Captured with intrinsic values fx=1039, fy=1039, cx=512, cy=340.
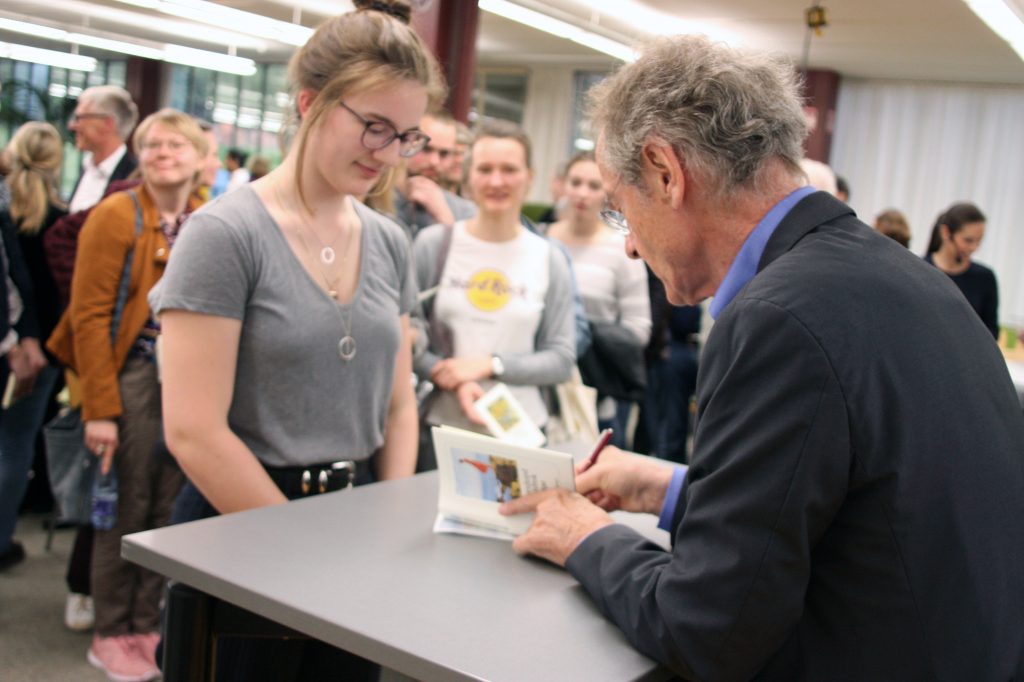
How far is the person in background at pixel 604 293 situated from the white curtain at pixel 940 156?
8483mm

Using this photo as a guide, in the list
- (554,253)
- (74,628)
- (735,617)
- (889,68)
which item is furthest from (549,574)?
(889,68)

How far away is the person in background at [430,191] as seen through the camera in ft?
11.5

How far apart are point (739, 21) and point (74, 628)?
26.6 feet

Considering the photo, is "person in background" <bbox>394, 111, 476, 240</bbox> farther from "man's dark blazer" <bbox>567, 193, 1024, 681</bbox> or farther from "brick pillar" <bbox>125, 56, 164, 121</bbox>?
"man's dark blazer" <bbox>567, 193, 1024, 681</bbox>

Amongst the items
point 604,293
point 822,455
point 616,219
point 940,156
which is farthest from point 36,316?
point 940,156

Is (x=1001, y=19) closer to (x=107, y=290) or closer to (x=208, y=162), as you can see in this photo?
(x=208, y=162)

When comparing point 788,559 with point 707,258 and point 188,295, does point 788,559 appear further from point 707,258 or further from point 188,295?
point 188,295

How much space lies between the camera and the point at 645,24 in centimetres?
1009

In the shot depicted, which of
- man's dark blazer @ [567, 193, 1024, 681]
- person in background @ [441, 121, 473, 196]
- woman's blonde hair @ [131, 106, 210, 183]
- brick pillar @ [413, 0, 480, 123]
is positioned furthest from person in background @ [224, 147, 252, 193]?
man's dark blazer @ [567, 193, 1024, 681]

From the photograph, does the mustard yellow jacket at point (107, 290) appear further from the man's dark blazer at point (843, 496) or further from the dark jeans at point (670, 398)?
the dark jeans at point (670, 398)

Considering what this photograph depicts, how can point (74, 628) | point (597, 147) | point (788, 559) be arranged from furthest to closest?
point (74, 628)
point (597, 147)
point (788, 559)

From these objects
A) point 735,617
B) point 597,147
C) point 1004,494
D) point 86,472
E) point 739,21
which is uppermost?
point 739,21

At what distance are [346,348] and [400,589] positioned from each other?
20.2 inches

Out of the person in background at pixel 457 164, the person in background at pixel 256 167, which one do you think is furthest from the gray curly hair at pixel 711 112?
the person in background at pixel 256 167
